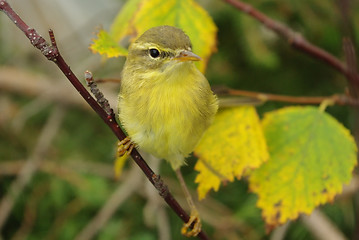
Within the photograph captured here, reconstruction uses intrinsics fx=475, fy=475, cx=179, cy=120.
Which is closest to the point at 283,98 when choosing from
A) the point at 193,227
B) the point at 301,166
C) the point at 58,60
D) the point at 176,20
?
the point at 301,166

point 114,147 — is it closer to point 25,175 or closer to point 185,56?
point 25,175

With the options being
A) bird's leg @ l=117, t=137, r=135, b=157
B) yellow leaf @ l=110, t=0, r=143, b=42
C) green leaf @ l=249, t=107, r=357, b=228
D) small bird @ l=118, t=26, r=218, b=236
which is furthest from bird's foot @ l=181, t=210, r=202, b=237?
yellow leaf @ l=110, t=0, r=143, b=42

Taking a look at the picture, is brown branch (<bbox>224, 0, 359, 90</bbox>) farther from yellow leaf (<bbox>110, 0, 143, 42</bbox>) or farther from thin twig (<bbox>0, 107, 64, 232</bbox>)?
thin twig (<bbox>0, 107, 64, 232</bbox>)

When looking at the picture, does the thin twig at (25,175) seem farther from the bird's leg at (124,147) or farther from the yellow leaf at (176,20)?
the bird's leg at (124,147)

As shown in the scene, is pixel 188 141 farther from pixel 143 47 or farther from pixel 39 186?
pixel 39 186

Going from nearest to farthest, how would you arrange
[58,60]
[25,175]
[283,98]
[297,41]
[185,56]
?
[58,60] < [185,56] < [283,98] < [297,41] < [25,175]

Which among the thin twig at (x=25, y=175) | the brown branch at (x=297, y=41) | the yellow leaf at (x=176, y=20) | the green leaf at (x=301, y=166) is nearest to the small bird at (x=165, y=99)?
the yellow leaf at (x=176, y=20)

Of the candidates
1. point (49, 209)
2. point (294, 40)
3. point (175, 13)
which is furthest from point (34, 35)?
point (49, 209)

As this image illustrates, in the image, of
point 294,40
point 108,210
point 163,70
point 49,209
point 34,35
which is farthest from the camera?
point 49,209
